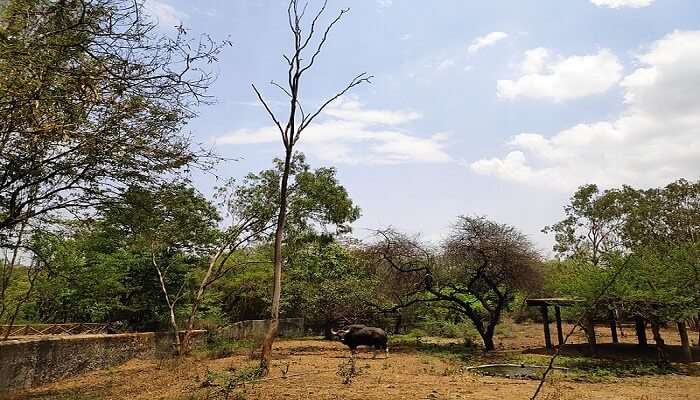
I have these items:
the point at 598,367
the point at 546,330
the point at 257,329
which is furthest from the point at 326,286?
→ the point at 598,367

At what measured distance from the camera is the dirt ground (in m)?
9.11

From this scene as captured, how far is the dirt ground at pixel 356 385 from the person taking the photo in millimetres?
9109

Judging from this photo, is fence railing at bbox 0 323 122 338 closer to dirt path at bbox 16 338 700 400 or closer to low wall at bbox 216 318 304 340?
low wall at bbox 216 318 304 340

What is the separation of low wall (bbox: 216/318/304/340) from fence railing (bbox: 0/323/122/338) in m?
5.06

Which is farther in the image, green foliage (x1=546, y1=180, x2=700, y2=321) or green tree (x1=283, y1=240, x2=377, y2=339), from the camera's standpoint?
green tree (x1=283, y1=240, x2=377, y2=339)

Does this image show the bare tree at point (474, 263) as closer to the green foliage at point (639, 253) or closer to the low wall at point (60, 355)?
the green foliage at point (639, 253)

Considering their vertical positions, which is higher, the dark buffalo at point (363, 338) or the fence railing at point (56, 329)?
the fence railing at point (56, 329)

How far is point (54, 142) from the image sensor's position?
6.86 m

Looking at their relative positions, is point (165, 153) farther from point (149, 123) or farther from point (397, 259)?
point (397, 259)

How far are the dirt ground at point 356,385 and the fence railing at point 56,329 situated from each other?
5.52 meters

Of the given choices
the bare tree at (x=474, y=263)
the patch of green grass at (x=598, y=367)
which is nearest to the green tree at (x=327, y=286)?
the bare tree at (x=474, y=263)

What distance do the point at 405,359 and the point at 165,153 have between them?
445 inches

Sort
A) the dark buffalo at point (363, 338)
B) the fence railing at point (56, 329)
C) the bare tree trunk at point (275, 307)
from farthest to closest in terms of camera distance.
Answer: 1. the fence railing at point (56, 329)
2. the dark buffalo at point (363, 338)
3. the bare tree trunk at point (275, 307)

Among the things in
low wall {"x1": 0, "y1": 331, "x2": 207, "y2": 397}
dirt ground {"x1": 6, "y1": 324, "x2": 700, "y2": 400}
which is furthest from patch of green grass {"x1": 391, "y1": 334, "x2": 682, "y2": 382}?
low wall {"x1": 0, "y1": 331, "x2": 207, "y2": 397}
